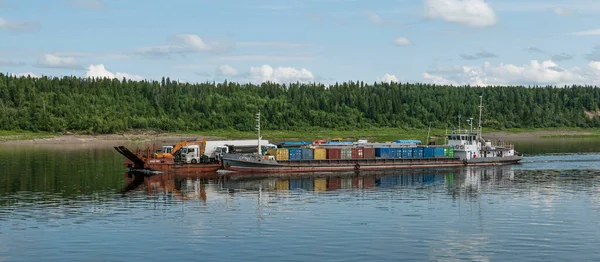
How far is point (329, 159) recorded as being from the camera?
133625 millimetres

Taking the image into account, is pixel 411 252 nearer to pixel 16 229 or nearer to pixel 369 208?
pixel 369 208

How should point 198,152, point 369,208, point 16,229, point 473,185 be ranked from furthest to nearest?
1. point 198,152
2. point 473,185
3. point 369,208
4. point 16,229

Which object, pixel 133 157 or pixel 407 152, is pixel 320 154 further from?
pixel 133 157

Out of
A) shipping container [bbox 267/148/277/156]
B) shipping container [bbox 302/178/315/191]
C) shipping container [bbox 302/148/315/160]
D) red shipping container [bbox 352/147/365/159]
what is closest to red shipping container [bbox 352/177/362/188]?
shipping container [bbox 302/178/315/191]

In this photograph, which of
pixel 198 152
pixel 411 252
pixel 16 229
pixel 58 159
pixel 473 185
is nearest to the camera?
pixel 411 252

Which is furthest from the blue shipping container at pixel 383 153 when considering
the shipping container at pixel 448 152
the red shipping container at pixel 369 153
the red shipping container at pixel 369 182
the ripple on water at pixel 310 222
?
the ripple on water at pixel 310 222

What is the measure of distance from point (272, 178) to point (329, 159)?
16509 mm

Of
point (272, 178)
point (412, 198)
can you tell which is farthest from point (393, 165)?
point (412, 198)

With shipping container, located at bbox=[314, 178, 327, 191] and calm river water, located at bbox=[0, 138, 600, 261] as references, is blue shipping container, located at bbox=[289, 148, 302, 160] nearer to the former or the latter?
calm river water, located at bbox=[0, 138, 600, 261]

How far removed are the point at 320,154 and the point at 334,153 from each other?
2.70 metres

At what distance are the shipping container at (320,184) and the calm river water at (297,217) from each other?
0.91 feet

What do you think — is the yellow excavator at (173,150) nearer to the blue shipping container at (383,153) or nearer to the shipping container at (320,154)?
the shipping container at (320,154)

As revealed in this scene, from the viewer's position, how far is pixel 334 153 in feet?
443

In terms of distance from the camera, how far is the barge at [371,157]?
12769 cm
